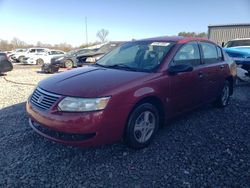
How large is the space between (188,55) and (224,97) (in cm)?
190

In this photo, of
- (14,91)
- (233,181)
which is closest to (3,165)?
(233,181)

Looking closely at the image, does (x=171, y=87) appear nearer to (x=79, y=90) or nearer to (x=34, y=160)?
(x=79, y=90)

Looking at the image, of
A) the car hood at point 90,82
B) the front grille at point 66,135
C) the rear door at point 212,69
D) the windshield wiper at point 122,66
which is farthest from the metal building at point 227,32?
the front grille at point 66,135

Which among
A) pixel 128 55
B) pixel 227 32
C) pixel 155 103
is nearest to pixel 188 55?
pixel 128 55

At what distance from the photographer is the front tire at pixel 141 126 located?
3.27m

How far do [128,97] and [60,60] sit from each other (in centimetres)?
1336

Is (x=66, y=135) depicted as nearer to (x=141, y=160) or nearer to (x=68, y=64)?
(x=141, y=160)

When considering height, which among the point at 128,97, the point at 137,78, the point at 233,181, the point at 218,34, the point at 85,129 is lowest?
the point at 233,181

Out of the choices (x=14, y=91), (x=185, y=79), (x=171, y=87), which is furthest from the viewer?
(x=14, y=91)

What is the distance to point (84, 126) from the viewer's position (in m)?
2.88

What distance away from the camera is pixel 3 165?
3086mm

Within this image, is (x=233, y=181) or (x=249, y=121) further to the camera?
(x=249, y=121)

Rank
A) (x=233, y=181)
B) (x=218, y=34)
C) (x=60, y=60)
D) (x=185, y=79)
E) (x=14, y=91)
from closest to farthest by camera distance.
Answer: (x=233, y=181) → (x=185, y=79) → (x=14, y=91) → (x=60, y=60) → (x=218, y=34)

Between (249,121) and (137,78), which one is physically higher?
(137,78)
